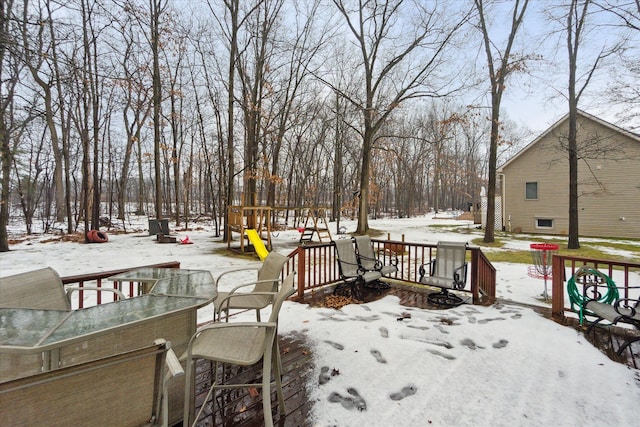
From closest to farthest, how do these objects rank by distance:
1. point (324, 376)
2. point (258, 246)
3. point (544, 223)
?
point (324, 376) < point (258, 246) < point (544, 223)

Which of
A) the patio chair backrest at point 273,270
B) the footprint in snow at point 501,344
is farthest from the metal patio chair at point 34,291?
the footprint in snow at point 501,344

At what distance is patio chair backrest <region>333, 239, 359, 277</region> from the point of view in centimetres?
533

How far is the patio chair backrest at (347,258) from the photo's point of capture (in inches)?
210

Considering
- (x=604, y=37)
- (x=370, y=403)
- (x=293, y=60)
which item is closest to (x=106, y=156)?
(x=293, y=60)

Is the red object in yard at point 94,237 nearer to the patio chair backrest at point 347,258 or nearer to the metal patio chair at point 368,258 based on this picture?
the patio chair backrest at point 347,258

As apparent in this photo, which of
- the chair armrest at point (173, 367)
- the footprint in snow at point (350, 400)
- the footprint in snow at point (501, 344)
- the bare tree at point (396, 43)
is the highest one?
the bare tree at point (396, 43)

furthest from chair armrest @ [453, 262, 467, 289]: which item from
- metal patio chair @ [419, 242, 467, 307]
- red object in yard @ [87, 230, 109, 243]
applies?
red object in yard @ [87, 230, 109, 243]

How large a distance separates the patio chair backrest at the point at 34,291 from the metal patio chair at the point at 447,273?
4.54 meters

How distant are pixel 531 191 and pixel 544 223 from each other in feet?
6.00

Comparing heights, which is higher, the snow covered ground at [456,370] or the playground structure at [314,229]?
the playground structure at [314,229]

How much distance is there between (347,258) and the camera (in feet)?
18.1

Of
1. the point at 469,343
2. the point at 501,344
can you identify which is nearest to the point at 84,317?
the point at 469,343

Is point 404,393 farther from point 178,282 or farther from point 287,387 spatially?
point 178,282

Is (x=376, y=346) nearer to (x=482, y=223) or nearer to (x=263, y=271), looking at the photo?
(x=263, y=271)
